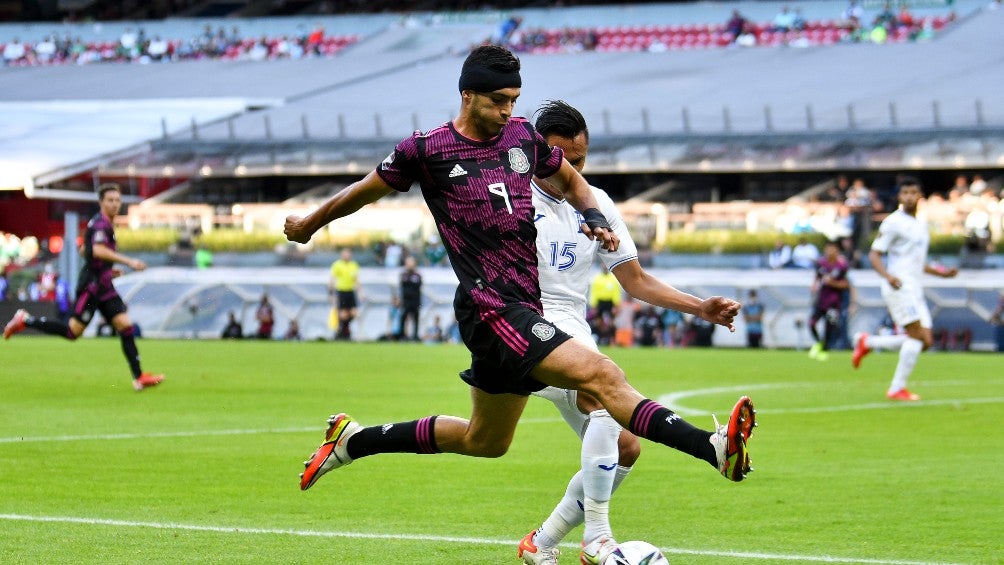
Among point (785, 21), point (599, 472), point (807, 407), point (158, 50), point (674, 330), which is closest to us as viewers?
point (599, 472)

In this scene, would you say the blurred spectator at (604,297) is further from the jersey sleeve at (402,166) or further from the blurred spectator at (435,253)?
the jersey sleeve at (402,166)

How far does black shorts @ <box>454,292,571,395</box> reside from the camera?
6.23m

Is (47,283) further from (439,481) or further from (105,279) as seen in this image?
(439,481)

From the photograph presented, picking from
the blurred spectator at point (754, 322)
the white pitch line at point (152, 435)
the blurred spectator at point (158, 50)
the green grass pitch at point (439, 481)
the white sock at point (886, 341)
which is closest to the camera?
the green grass pitch at point (439, 481)

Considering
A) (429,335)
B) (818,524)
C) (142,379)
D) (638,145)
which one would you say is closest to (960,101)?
(638,145)

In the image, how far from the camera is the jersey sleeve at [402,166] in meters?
6.58

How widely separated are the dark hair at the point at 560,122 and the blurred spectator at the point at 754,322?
82.9ft

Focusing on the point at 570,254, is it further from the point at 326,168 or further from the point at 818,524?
the point at 326,168

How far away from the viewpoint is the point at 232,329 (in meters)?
36.1

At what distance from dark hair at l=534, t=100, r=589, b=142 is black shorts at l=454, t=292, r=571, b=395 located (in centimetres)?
113

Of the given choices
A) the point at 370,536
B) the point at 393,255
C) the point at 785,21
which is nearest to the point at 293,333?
the point at 393,255

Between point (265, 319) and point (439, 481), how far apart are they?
2648 cm

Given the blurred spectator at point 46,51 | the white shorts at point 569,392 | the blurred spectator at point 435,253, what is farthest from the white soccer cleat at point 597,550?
the blurred spectator at point 46,51

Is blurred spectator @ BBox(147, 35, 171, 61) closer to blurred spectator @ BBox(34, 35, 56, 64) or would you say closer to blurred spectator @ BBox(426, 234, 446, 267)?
blurred spectator @ BBox(34, 35, 56, 64)
